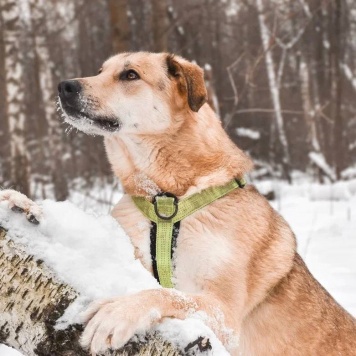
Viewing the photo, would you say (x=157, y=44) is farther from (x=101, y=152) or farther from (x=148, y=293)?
(x=148, y=293)

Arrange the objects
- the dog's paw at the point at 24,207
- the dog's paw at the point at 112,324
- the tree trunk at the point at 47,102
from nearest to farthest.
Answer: the dog's paw at the point at 112,324
the dog's paw at the point at 24,207
the tree trunk at the point at 47,102

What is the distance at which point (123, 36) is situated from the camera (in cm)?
959

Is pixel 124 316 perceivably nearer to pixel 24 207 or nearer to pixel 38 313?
pixel 38 313

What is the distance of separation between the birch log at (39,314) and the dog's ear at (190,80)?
1.70 meters

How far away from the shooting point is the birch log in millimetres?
1441

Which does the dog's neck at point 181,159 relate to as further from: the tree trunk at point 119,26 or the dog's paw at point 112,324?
the tree trunk at point 119,26

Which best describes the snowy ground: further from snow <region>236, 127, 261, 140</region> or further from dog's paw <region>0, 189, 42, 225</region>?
snow <region>236, 127, 261, 140</region>

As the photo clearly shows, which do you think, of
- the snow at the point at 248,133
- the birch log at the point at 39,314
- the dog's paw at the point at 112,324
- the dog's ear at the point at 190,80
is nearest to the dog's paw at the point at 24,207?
the birch log at the point at 39,314

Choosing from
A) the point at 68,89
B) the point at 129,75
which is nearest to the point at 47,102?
the point at 129,75

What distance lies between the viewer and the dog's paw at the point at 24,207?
1.66 m

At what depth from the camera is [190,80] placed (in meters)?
3.13

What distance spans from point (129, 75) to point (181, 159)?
0.66 meters

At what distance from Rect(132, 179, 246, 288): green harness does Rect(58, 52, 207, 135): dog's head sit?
0.46 m

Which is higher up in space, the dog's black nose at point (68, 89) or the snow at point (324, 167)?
the dog's black nose at point (68, 89)
